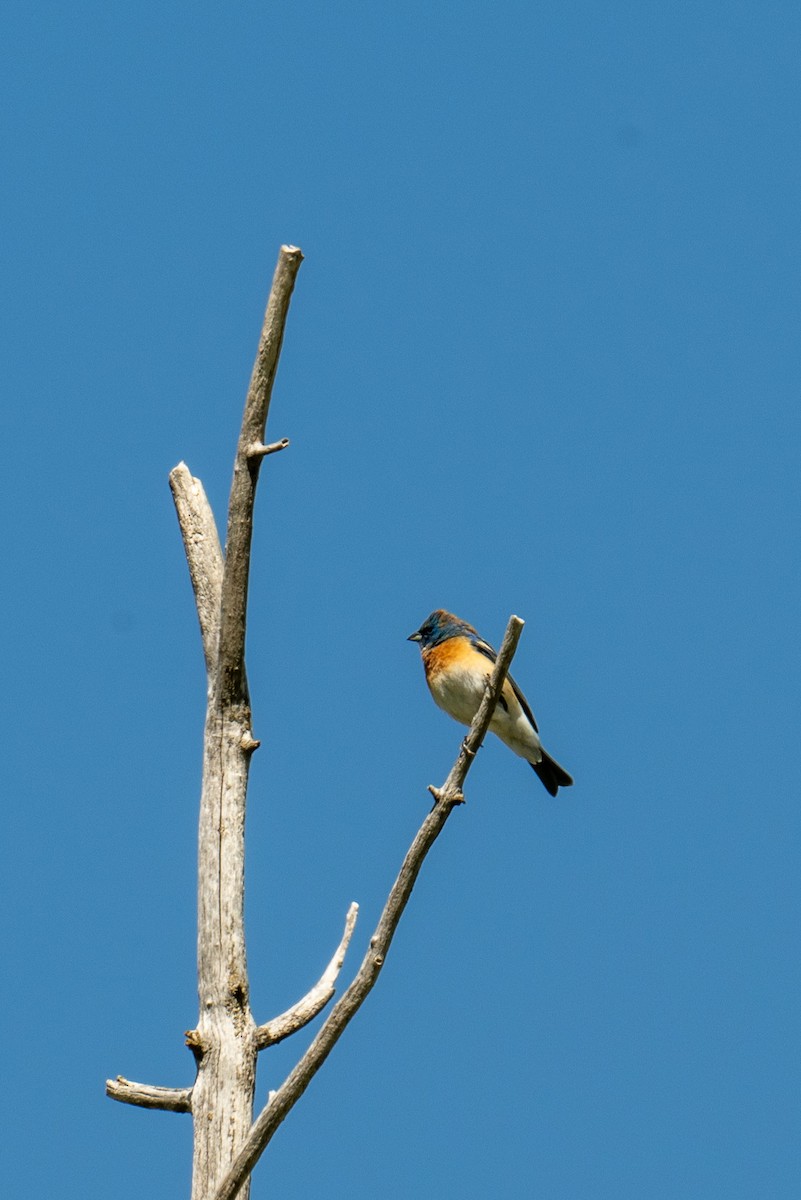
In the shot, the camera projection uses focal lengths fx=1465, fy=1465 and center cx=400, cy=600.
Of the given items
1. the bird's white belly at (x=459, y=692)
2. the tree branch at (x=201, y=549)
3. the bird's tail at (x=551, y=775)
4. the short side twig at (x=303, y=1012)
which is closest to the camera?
the short side twig at (x=303, y=1012)

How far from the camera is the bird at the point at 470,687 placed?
1116cm

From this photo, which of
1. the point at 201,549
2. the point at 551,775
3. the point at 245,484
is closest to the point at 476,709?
the point at 551,775

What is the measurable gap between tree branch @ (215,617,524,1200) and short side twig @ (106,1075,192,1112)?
523 millimetres

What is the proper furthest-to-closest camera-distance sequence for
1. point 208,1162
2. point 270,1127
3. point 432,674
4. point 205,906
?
point 432,674 < point 205,906 < point 208,1162 < point 270,1127

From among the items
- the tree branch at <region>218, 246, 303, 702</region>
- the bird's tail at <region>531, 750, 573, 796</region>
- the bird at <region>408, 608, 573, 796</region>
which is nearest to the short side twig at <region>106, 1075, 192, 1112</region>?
the tree branch at <region>218, 246, 303, 702</region>

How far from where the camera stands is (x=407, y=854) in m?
6.07

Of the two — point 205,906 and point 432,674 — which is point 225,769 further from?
point 432,674

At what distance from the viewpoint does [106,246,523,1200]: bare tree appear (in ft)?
19.5

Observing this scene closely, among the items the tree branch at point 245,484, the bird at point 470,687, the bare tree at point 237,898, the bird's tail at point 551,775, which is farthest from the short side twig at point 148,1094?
the bird's tail at point 551,775

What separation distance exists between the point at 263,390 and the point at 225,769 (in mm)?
1777

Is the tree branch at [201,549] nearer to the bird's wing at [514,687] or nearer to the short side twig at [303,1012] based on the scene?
the short side twig at [303,1012]

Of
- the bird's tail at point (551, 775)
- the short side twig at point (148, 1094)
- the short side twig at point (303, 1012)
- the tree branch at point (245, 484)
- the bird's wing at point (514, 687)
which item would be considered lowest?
the short side twig at point (148, 1094)

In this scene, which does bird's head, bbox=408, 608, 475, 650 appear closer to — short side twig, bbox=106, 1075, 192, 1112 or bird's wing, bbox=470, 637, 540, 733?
bird's wing, bbox=470, 637, 540, 733

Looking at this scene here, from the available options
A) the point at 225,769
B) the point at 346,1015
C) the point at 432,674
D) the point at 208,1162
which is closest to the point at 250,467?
the point at 225,769
